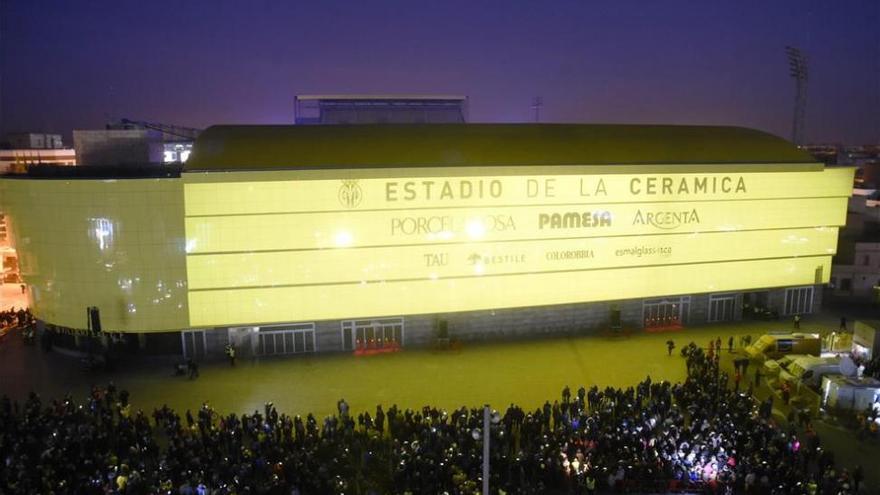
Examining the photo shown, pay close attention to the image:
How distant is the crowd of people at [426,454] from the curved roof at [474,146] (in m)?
10.7

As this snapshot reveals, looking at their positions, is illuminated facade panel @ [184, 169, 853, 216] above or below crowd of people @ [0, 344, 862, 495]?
above

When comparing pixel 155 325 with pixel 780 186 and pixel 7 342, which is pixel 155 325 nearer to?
pixel 7 342

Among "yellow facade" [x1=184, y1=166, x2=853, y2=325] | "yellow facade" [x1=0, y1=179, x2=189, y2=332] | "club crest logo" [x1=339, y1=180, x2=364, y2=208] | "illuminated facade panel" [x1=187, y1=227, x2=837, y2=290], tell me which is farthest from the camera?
"club crest logo" [x1=339, y1=180, x2=364, y2=208]

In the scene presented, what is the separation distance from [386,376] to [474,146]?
10.6 m

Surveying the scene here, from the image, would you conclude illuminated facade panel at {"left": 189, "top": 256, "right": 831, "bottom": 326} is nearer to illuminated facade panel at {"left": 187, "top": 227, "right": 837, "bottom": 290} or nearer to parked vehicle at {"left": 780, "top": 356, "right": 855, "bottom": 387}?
illuminated facade panel at {"left": 187, "top": 227, "right": 837, "bottom": 290}

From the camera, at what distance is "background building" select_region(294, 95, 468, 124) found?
129 ft

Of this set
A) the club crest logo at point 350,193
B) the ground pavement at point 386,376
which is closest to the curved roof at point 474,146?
the club crest logo at point 350,193

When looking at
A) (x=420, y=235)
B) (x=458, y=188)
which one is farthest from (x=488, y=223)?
(x=420, y=235)

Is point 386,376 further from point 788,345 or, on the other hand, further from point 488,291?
point 788,345

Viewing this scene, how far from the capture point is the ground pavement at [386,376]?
20094 millimetres

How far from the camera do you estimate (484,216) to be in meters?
25.0

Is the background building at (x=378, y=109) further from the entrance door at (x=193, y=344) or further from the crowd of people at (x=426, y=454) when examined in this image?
the crowd of people at (x=426, y=454)

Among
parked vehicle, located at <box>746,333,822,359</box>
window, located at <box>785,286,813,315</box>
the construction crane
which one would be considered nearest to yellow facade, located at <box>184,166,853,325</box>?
window, located at <box>785,286,813,315</box>

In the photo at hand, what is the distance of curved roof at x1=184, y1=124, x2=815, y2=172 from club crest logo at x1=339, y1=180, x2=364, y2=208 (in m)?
0.73
